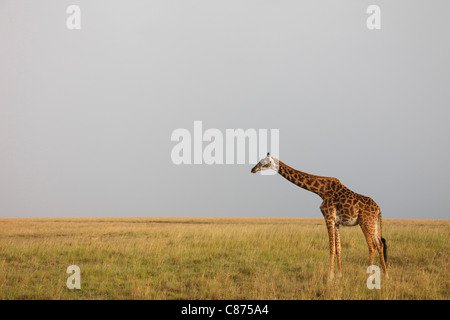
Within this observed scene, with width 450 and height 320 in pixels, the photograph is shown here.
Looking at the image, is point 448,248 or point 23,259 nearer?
point 23,259

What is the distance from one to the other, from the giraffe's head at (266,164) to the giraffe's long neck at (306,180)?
38 cm

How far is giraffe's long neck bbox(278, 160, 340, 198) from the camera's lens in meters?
10.8

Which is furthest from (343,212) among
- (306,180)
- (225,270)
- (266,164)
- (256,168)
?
(225,270)

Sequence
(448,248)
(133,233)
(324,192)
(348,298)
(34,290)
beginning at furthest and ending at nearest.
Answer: (133,233), (448,248), (324,192), (34,290), (348,298)

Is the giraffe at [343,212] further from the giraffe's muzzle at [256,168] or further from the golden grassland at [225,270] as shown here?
the golden grassland at [225,270]

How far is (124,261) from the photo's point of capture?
1360 centimetres

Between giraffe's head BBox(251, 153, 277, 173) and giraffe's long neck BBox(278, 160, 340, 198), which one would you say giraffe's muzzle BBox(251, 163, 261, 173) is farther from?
giraffe's long neck BBox(278, 160, 340, 198)

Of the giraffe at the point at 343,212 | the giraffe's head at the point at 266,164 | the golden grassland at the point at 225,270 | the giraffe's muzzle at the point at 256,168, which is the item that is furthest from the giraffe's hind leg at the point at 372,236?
the giraffe's muzzle at the point at 256,168

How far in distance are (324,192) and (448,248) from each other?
27.9ft


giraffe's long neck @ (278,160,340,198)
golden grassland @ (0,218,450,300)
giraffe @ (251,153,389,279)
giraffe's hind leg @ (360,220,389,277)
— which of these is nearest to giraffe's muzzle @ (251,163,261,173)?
giraffe @ (251,153,389,279)

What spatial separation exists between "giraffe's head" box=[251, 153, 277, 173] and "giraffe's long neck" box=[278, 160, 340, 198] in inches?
14.9

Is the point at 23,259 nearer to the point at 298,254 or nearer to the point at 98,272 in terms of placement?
the point at 98,272

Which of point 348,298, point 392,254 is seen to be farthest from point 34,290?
point 392,254
